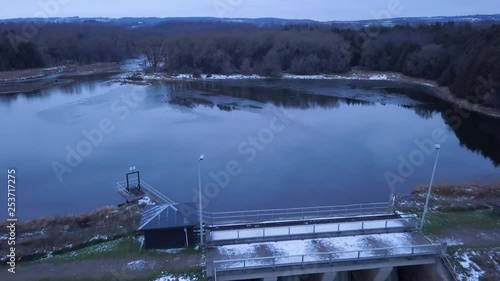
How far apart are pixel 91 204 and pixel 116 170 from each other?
12.4 ft

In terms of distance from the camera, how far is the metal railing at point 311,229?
13.5 meters

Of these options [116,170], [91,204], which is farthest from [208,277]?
[116,170]

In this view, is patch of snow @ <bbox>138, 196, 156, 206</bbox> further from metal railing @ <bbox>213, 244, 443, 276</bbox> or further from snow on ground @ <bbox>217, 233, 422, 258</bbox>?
metal railing @ <bbox>213, 244, 443, 276</bbox>

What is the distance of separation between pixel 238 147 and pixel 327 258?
47.5 ft

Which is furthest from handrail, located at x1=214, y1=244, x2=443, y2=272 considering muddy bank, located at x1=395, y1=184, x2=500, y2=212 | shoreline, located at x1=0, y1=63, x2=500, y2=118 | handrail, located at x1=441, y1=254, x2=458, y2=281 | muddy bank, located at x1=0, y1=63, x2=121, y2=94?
muddy bank, located at x1=0, y1=63, x2=121, y2=94

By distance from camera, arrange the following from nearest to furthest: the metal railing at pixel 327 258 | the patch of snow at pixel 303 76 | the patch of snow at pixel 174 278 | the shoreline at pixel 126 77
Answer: the patch of snow at pixel 174 278 < the metal railing at pixel 327 258 < the shoreline at pixel 126 77 < the patch of snow at pixel 303 76

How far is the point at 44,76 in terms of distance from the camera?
6025 centimetres

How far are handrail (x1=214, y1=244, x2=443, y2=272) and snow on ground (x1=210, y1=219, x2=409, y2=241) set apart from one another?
1297 mm

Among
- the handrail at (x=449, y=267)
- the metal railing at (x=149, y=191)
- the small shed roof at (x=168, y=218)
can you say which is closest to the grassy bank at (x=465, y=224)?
the handrail at (x=449, y=267)

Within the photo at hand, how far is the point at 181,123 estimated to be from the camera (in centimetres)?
3256

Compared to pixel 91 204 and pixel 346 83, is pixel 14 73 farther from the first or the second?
pixel 91 204

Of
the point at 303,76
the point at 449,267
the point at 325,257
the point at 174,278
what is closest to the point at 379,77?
the point at 303,76

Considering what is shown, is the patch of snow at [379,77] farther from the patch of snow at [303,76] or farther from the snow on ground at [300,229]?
the snow on ground at [300,229]

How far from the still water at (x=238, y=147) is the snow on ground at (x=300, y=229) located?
457 cm
